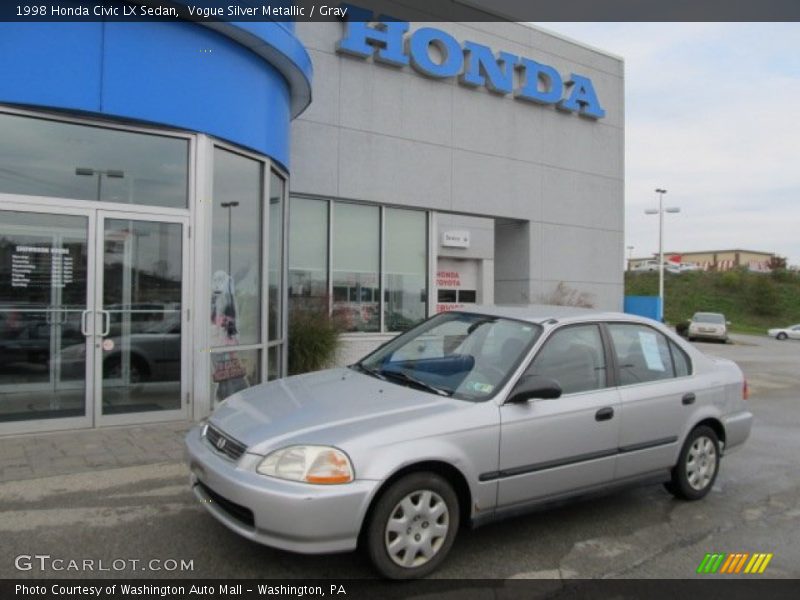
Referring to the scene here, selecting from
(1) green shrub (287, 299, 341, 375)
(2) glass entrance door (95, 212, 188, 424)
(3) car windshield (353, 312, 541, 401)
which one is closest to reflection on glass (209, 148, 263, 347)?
(2) glass entrance door (95, 212, 188, 424)

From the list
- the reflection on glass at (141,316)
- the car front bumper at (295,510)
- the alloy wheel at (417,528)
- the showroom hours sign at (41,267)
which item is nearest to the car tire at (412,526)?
the alloy wheel at (417,528)

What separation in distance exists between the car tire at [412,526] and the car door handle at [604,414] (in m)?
1.27

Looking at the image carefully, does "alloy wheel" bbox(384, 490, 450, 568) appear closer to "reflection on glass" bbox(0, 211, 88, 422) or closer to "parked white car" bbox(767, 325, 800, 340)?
"reflection on glass" bbox(0, 211, 88, 422)

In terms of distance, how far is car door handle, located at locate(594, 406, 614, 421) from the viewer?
4430mm

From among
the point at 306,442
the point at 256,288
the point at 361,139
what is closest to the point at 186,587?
the point at 306,442

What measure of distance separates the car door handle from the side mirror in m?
0.50

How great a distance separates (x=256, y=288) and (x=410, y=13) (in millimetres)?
6995

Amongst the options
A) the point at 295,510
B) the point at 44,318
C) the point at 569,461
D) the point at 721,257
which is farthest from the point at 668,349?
the point at 721,257

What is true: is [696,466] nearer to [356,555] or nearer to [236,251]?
[356,555]

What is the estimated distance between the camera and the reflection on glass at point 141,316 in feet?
22.7

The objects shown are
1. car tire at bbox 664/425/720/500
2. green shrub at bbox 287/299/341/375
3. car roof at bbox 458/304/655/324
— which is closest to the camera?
car roof at bbox 458/304/655/324

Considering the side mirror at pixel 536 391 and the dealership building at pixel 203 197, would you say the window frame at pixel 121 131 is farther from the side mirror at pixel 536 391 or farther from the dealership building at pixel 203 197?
the side mirror at pixel 536 391

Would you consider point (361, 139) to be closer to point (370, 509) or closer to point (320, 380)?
point (320, 380)

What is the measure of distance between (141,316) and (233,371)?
1318mm
